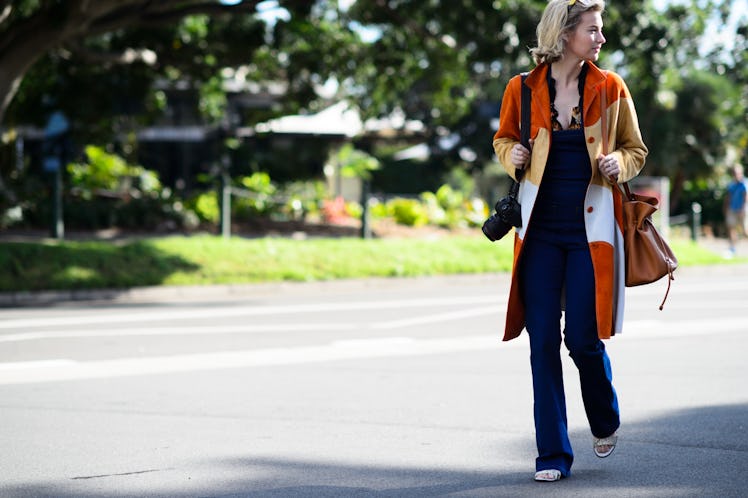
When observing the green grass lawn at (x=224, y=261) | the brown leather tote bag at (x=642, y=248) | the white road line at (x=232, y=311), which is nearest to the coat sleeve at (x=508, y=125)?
the brown leather tote bag at (x=642, y=248)

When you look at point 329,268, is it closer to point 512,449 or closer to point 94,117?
point 94,117

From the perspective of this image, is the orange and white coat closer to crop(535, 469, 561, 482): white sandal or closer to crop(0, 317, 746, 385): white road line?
crop(535, 469, 561, 482): white sandal

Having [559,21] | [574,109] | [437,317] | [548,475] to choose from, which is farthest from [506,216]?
[437,317]

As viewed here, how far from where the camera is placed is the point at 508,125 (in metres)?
4.82

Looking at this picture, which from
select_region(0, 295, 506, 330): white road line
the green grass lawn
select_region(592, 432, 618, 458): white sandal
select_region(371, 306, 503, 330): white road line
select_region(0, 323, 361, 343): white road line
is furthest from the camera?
the green grass lawn

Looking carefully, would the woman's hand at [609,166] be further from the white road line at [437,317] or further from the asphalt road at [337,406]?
the white road line at [437,317]

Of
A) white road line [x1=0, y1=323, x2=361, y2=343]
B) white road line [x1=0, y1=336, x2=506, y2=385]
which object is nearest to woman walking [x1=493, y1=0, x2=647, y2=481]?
white road line [x1=0, y1=336, x2=506, y2=385]

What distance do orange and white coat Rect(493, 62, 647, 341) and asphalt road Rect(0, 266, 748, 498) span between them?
73 centimetres

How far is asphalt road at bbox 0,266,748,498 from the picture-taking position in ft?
15.6

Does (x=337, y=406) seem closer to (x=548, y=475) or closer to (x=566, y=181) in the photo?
(x=548, y=475)

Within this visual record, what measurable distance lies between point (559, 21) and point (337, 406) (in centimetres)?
277

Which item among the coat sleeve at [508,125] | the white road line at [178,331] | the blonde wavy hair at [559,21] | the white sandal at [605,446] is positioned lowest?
the white road line at [178,331]

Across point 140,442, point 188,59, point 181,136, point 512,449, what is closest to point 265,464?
point 140,442

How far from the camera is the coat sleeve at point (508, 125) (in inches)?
188
